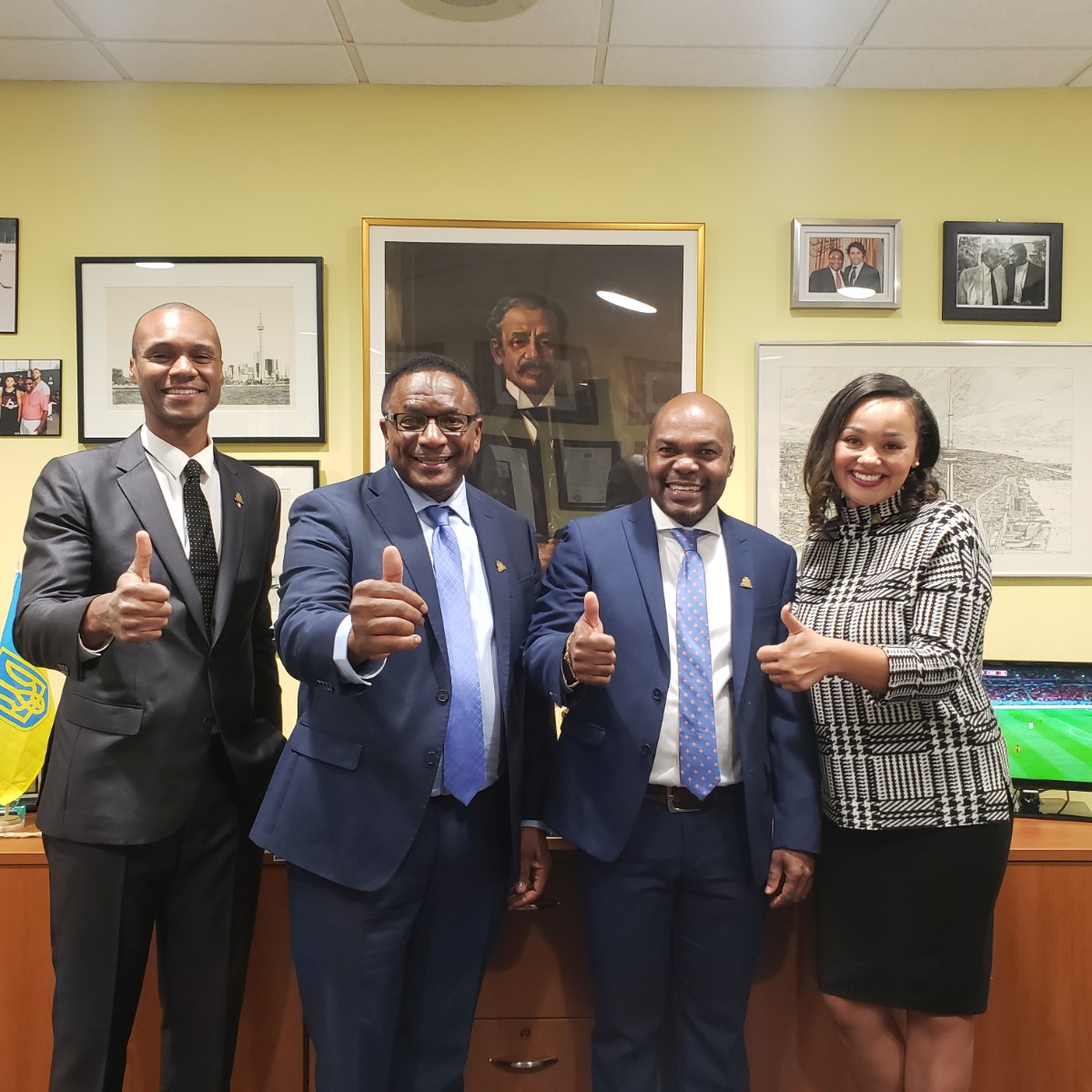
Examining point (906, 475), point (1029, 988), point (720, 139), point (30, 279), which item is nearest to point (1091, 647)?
point (1029, 988)

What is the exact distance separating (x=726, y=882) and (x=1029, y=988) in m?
0.86

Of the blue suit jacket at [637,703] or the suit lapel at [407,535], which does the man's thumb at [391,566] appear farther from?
the blue suit jacket at [637,703]

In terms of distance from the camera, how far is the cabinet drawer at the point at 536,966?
196 cm

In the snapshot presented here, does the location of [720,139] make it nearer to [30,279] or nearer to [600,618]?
[600,618]

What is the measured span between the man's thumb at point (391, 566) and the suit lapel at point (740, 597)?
2.23 feet

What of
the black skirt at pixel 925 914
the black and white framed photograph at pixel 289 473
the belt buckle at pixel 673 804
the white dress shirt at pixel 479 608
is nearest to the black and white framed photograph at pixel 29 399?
the black and white framed photograph at pixel 289 473

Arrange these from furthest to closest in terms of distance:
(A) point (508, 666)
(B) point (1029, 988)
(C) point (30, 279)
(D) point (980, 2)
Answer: (C) point (30, 279)
(D) point (980, 2)
(B) point (1029, 988)
(A) point (508, 666)

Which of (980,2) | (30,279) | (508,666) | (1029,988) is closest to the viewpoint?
(508,666)

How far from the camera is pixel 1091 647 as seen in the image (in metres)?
2.64

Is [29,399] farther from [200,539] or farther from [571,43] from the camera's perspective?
[571,43]

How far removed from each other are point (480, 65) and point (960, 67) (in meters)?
1.31

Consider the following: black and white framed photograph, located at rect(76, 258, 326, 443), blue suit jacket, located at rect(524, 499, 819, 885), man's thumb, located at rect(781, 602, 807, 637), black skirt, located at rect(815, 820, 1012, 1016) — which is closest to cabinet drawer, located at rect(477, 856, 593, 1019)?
blue suit jacket, located at rect(524, 499, 819, 885)

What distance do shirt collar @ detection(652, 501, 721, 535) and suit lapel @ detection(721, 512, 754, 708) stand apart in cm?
2

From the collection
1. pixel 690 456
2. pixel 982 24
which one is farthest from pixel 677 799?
pixel 982 24
